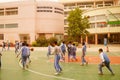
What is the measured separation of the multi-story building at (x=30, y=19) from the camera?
70500 millimetres

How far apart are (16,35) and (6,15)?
6756 mm

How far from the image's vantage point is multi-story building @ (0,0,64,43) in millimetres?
70500

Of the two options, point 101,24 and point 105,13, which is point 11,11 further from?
point 105,13

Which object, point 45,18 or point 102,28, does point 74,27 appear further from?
point 45,18

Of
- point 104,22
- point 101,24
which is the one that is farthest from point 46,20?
point 104,22

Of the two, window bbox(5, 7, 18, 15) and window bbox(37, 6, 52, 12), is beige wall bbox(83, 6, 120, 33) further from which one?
window bbox(5, 7, 18, 15)

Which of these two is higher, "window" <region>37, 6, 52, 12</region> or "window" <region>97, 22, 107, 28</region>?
"window" <region>37, 6, 52, 12</region>

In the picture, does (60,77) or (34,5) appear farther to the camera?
(34,5)

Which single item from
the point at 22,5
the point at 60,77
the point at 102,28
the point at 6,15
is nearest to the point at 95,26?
the point at 102,28

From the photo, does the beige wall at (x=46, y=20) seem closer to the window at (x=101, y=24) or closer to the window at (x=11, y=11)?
the window at (x=11, y=11)

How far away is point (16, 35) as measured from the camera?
72.6 metres

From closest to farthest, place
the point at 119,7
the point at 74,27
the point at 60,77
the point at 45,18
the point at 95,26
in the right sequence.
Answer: the point at 60,77 → the point at 74,27 → the point at 119,7 → the point at 95,26 → the point at 45,18

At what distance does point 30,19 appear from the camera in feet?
231

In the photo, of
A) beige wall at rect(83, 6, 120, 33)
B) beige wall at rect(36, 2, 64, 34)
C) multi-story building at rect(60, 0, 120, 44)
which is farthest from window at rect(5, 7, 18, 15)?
beige wall at rect(83, 6, 120, 33)
